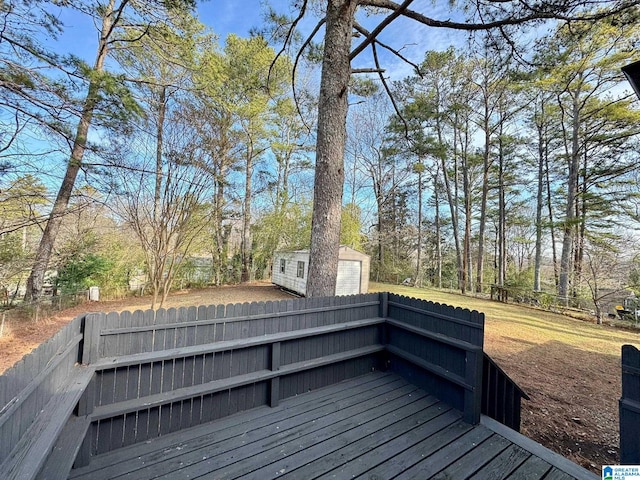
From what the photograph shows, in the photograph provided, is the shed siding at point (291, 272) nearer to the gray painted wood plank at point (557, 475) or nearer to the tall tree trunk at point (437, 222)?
the gray painted wood plank at point (557, 475)

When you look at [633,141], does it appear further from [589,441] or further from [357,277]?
[589,441]

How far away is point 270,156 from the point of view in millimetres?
13836

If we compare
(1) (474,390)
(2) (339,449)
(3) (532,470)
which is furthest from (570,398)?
(2) (339,449)

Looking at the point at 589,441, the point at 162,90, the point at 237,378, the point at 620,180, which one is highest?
the point at 162,90

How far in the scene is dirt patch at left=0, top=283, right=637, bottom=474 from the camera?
2.42 meters

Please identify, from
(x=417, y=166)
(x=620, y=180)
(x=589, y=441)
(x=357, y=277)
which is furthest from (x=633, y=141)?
(x=589, y=441)

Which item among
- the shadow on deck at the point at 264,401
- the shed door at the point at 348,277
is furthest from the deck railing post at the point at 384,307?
the shed door at the point at 348,277

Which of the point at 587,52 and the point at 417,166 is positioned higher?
the point at 587,52

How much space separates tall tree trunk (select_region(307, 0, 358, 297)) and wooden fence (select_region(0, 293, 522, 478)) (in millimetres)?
590

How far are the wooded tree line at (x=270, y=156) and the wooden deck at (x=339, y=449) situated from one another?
415 centimetres

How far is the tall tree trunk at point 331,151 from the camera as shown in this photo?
338cm

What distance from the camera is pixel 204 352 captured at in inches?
84.4

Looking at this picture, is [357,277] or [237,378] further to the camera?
[357,277]

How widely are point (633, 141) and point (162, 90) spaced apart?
50.7 ft
